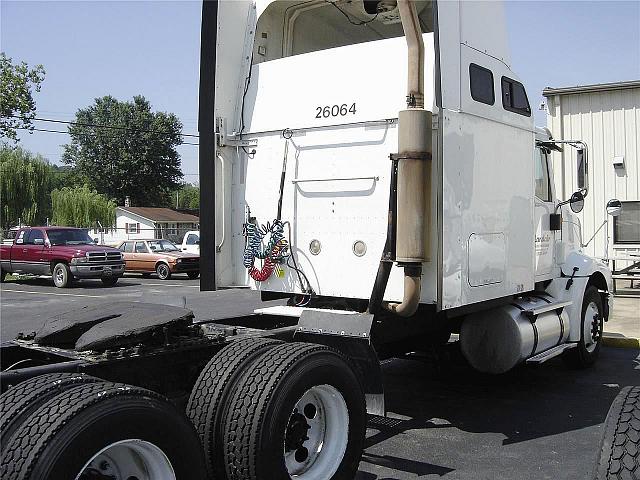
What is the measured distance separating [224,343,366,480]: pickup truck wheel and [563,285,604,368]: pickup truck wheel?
4447 mm

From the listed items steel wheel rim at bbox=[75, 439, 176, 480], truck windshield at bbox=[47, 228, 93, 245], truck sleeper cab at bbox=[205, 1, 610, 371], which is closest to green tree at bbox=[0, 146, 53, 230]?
truck windshield at bbox=[47, 228, 93, 245]

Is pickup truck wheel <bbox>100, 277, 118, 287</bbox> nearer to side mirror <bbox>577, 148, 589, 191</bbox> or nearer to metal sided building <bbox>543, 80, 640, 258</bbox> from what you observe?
metal sided building <bbox>543, 80, 640, 258</bbox>

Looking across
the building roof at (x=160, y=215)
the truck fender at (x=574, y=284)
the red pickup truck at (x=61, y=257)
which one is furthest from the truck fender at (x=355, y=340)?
the building roof at (x=160, y=215)

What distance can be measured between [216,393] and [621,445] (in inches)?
87.1

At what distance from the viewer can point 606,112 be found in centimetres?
1566

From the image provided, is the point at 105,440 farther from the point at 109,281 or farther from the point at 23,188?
the point at 23,188

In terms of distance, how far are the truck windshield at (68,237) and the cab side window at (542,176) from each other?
714 inches

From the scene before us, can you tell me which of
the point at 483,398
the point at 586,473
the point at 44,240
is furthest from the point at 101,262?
the point at 586,473

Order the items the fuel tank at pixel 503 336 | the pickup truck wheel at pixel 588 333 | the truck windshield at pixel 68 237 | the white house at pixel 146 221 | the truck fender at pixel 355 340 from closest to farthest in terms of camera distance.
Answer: the truck fender at pixel 355 340
the fuel tank at pixel 503 336
the pickup truck wheel at pixel 588 333
the truck windshield at pixel 68 237
the white house at pixel 146 221

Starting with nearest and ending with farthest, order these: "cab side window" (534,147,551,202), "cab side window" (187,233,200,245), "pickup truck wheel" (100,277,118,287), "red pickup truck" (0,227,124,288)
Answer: "cab side window" (534,147,551,202) < "red pickup truck" (0,227,124,288) < "pickup truck wheel" (100,277,118,287) < "cab side window" (187,233,200,245)

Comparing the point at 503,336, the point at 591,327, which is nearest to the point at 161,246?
the point at 591,327

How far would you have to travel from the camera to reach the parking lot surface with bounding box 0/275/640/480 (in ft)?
16.2

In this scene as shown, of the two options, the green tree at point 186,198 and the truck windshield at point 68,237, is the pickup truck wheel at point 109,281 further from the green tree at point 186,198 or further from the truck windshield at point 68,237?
the green tree at point 186,198

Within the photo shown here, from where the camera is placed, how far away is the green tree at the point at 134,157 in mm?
81750
